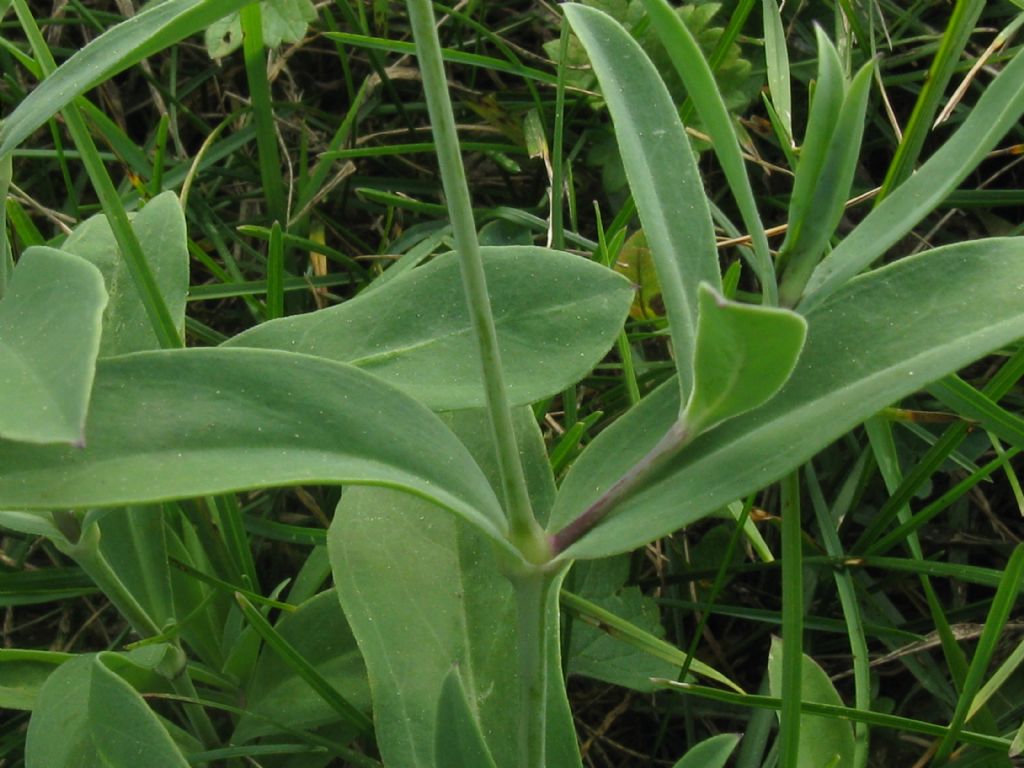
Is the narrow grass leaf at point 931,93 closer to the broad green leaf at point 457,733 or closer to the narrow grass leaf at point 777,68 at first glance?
the narrow grass leaf at point 777,68

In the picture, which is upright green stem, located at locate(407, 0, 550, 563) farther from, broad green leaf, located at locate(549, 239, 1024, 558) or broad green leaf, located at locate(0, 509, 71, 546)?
broad green leaf, located at locate(0, 509, 71, 546)

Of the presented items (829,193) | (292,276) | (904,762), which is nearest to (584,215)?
(292,276)

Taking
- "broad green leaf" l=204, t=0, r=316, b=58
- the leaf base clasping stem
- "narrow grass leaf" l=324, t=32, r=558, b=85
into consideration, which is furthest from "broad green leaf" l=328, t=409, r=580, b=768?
"broad green leaf" l=204, t=0, r=316, b=58

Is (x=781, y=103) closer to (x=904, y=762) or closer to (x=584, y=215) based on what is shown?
(x=584, y=215)

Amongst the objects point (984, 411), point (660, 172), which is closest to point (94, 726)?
point (660, 172)

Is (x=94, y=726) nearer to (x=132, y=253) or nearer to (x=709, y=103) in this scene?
(x=132, y=253)

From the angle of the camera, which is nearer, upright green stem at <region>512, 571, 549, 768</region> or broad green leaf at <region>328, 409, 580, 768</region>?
upright green stem at <region>512, 571, 549, 768</region>
